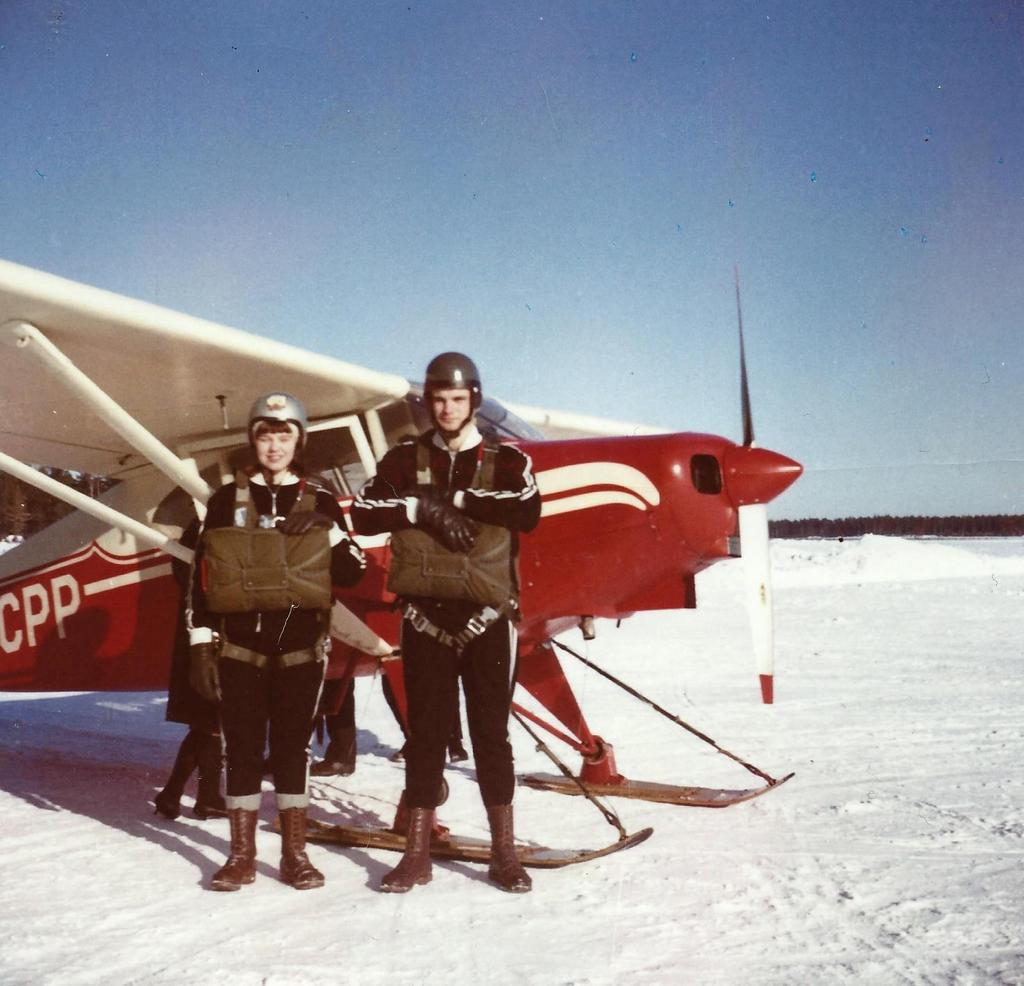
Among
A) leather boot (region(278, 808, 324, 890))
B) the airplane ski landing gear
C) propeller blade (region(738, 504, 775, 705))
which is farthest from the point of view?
the airplane ski landing gear

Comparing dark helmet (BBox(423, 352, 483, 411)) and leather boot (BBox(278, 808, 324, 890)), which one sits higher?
dark helmet (BBox(423, 352, 483, 411))

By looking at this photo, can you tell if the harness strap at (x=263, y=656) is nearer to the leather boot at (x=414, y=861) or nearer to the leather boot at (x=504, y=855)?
the leather boot at (x=414, y=861)

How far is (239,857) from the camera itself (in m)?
3.16

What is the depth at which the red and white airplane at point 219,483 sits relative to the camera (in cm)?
372

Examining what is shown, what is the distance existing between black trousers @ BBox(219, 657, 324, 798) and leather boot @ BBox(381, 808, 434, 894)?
43 centimetres

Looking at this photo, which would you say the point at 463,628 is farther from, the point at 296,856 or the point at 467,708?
the point at 296,856

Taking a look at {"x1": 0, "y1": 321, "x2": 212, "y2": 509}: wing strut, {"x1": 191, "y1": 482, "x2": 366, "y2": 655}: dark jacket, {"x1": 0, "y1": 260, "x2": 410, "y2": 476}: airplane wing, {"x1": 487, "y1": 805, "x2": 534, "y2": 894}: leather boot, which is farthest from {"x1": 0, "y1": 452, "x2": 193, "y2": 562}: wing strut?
{"x1": 487, "y1": 805, "x2": 534, "y2": 894}: leather boot

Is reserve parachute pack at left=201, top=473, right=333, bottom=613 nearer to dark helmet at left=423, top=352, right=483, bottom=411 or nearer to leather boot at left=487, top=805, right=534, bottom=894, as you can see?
dark helmet at left=423, top=352, right=483, bottom=411

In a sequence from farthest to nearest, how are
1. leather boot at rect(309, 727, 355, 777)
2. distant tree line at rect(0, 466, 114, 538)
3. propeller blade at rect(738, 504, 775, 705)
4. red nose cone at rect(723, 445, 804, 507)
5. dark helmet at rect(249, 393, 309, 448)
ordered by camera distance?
distant tree line at rect(0, 466, 114, 538), leather boot at rect(309, 727, 355, 777), propeller blade at rect(738, 504, 775, 705), red nose cone at rect(723, 445, 804, 507), dark helmet at rect(249, 393, 309, 448)

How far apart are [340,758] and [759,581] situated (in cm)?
295

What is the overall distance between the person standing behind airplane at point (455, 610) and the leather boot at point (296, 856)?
285mm

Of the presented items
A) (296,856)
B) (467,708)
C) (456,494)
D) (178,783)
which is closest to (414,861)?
(296,856)

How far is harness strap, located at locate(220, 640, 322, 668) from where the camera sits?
313 centimetres

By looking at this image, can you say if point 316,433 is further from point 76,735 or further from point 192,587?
point 76,735
